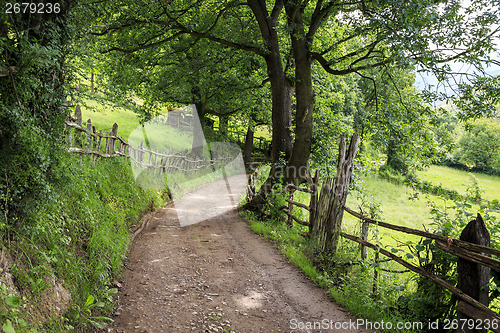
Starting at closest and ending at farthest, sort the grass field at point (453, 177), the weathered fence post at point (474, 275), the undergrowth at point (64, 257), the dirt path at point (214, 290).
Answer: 1. the undergrowth at point (64, 257)
2. the weathered fence post at point (474, 275)
3. the dirt path at point (214, 290)
4. the grass field at point (453, 177)

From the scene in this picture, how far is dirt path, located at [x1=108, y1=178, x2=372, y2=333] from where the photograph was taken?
3914mm

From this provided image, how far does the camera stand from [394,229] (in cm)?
430

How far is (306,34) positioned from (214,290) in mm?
7633

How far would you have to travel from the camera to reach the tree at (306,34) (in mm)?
5500

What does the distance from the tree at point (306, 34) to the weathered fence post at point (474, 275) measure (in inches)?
131

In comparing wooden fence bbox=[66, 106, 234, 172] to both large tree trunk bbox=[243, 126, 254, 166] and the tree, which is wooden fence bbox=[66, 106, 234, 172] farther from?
large tree trunk bbox=[243, 126, 254, 166]

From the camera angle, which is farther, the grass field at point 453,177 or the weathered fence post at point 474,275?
the grass field at point 453,177

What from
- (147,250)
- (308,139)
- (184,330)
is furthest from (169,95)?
(184,330)

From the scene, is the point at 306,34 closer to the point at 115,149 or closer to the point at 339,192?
the point at 339,192

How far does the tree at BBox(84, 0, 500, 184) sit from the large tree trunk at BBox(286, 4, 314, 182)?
3cm

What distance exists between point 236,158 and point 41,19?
24.9 metres

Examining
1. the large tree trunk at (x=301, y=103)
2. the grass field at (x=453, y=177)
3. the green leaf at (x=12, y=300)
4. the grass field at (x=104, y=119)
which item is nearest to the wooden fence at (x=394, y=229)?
the large tree trunk at (x=301, y=103)

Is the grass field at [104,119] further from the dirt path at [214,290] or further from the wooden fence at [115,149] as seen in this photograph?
the dirt path at [214,290]

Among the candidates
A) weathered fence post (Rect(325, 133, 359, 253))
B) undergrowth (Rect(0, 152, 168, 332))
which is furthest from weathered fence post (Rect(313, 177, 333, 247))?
undergrowth (Rect(0, 152, 168, 332))
